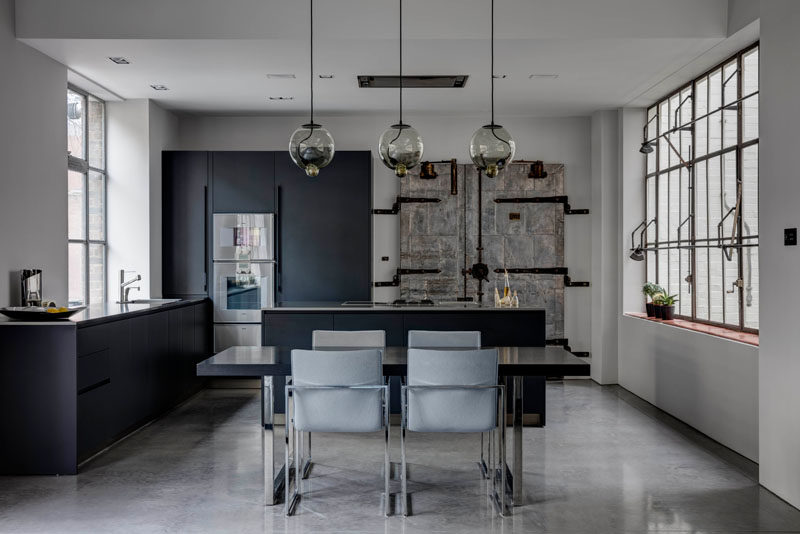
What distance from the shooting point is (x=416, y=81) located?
6.47 meters

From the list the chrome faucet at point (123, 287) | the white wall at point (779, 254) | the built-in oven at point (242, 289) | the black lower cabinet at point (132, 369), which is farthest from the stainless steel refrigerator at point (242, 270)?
the white wall at point (779, 254)

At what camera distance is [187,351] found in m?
6.86

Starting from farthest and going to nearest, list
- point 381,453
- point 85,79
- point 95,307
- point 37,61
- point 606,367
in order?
point 606,367 → point 85,79 → point 95,307 → point 37,61 → point 381,453

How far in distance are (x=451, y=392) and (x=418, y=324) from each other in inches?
78.0

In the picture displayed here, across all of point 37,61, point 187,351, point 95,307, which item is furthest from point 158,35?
point 187,351

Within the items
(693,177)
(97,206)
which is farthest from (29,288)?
(693,177)

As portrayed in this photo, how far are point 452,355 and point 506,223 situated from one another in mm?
4467

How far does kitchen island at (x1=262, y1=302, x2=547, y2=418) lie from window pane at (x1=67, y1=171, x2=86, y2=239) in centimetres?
216

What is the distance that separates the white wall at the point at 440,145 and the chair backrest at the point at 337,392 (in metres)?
4.33

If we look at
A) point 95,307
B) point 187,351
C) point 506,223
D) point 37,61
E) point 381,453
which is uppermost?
point 37,61

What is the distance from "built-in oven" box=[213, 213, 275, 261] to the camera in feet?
24.8

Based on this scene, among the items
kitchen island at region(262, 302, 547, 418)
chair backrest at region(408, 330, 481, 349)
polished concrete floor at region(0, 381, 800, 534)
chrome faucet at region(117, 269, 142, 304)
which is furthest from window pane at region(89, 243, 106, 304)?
chair backrest at region(408, 330, 481, 349)

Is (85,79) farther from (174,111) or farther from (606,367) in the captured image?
(606,367)

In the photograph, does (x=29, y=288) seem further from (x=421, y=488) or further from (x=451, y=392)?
(x=451, y=392)
